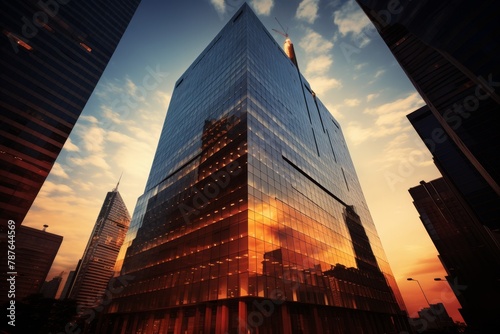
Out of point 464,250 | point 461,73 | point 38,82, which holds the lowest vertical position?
point 464,250

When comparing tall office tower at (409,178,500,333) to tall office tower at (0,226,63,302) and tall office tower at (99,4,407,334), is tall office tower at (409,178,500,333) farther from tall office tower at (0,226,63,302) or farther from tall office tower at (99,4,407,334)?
tall office tower at (0,226,63,302)

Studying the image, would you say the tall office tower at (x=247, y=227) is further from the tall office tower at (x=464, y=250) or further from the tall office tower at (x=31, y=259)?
the tall office tower at (x=31, y=259)

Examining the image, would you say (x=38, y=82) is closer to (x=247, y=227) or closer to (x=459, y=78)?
(x=247, y=227)

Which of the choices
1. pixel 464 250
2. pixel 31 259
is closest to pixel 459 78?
pixel 464 250

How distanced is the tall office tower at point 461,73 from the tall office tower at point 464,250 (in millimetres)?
47564

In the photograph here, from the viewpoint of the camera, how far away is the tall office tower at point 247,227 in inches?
1056

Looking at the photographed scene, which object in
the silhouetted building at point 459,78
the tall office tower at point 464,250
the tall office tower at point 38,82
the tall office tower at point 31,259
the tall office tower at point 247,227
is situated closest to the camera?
the tall office tower at point 247,227

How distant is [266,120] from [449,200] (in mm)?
165963

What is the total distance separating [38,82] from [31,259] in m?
149

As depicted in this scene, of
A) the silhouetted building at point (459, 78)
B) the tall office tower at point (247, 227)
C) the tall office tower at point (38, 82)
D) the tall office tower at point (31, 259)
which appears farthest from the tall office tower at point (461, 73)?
the tall office tower at point (31, 259)

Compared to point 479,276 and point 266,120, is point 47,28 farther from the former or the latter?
point 479,276

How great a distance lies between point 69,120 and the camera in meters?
61.4

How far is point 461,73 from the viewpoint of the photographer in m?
68.2

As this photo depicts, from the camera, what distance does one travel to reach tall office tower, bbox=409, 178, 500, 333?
4658 inches
